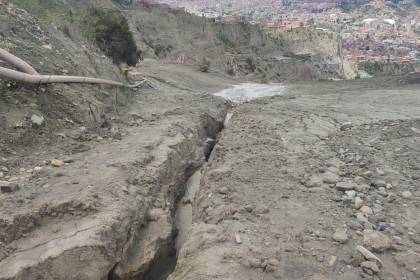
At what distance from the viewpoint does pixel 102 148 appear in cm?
786

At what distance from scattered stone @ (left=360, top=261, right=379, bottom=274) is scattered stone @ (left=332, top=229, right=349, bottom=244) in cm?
43

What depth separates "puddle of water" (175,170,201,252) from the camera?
6.82m

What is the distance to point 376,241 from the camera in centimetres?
502

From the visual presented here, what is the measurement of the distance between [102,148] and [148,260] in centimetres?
264

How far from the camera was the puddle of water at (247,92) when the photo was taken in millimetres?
18280

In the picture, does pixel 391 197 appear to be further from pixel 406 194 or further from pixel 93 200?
pixel 93 200

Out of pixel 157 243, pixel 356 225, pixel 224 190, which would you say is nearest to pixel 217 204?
pixel 224 190

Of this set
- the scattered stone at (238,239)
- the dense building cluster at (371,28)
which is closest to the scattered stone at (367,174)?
the scattered stone at (238,239)

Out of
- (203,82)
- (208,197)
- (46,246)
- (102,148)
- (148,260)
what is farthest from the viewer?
Answer: (203,82)

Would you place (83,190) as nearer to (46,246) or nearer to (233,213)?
(46,246)

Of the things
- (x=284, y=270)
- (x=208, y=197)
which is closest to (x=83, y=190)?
(x=208, y=197)

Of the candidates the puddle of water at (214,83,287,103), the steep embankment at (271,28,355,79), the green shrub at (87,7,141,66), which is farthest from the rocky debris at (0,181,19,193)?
the steep embankment at (271,28,355,79)

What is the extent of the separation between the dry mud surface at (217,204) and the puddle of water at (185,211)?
6 centimetres

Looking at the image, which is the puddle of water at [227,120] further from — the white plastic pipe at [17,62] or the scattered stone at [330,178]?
the white plastic pipe at [17,62]
